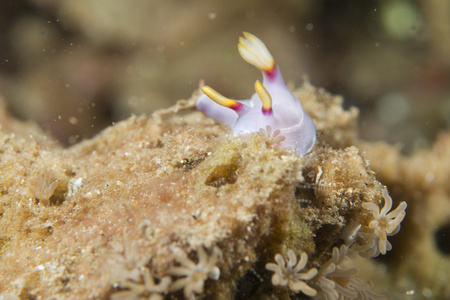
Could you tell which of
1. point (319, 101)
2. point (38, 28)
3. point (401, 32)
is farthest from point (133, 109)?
point (401, 32)

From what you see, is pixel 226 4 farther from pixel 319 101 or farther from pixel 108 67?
pixel 319 101

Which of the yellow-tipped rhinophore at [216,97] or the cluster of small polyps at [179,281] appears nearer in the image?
the cluster of small polyps at [179,281]

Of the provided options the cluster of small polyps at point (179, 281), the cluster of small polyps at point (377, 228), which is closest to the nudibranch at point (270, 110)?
the cluster of small polyps at point (377, 228)

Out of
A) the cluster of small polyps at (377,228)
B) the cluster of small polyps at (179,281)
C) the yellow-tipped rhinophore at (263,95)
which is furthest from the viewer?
the cluster of small polyps at (377,228)

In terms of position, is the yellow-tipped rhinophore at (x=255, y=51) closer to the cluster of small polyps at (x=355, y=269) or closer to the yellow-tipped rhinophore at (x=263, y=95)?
the yellow-tipped rhinophore at (x=263, y=95)

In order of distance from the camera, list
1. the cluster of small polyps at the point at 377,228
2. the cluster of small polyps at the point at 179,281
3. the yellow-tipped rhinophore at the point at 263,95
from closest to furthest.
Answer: the cluster of small polyps at the point at 179,281
the yellow-tipped rhinophore at the point at 263,95
the cluster of small polyps at the point at 377,228

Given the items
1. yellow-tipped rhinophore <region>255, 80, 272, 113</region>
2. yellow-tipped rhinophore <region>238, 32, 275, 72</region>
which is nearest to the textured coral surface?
yellow-tipped rhinophore <region>255, 80, 272, 113</region>

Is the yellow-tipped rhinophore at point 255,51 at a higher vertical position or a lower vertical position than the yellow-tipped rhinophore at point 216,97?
higher

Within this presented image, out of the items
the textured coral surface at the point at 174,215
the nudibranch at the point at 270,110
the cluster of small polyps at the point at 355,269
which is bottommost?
the cluster of small polyps at the point at 355,269
